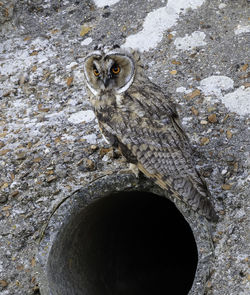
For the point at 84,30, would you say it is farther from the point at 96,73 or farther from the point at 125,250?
the point at 125,250

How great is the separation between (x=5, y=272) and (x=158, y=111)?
1794 millimetres

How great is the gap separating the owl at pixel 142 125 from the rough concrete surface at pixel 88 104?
317mm

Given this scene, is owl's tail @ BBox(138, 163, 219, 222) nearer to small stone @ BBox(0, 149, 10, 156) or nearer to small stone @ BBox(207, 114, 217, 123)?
small stone @ BBox(207, 114, 217, 123)

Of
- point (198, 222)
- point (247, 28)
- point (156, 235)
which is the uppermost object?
point (247, 28)

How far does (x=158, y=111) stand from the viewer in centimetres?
379

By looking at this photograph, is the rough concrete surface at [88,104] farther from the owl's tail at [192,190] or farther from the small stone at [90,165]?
the owl's tail at [192,190]

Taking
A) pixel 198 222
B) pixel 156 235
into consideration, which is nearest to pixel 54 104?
pixel 198 222

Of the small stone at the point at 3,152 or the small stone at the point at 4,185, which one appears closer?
the small stone at the point at 4,185

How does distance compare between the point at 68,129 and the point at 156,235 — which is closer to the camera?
the point at 68,129

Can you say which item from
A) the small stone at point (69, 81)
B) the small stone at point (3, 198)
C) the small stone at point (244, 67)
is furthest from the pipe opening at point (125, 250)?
the small stone at point (244, 67)

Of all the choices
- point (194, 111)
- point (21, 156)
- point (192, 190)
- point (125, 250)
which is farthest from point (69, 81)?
point (125, 250)

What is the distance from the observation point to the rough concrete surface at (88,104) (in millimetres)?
3781

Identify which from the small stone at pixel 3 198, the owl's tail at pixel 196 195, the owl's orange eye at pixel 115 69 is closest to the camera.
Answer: the owl's tail at pixel 196 195

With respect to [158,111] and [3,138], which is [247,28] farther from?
[3,138]
